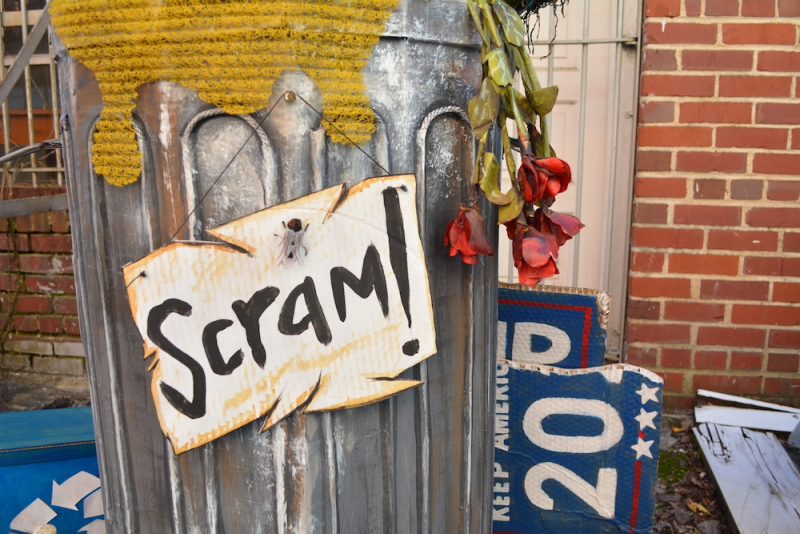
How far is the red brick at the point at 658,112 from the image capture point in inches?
112

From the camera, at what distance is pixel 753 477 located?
2434 millimetres

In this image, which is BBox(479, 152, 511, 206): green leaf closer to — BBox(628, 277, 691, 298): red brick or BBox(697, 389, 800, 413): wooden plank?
BBox(628, 277, 691, 298): red brick

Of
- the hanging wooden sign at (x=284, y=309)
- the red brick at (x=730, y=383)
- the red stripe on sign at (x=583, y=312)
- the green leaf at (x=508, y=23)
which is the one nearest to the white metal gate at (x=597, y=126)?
the red brick at (x=730, y=383)

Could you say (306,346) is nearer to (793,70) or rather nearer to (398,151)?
(398,151)

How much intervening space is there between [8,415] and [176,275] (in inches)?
60.6

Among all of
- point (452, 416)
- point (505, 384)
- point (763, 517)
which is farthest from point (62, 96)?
point (763, 517)

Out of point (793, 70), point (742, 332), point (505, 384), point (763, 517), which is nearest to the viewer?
point (505, 384)

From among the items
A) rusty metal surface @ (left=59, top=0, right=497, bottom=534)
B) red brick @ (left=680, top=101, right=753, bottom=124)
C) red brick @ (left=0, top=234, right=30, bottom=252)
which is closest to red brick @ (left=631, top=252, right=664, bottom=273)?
red brick @ (left=680, top=101, right=753, bottom=124)

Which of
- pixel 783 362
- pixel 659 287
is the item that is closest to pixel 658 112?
pixel 659 287

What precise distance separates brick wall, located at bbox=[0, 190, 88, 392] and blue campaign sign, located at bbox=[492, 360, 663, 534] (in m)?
2.31

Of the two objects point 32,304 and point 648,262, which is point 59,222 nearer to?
point 32,304

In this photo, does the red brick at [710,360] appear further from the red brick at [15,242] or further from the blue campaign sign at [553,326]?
the red brick at [15,242]

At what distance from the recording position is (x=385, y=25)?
3.50 feet

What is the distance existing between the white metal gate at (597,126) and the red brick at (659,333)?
172 mm
